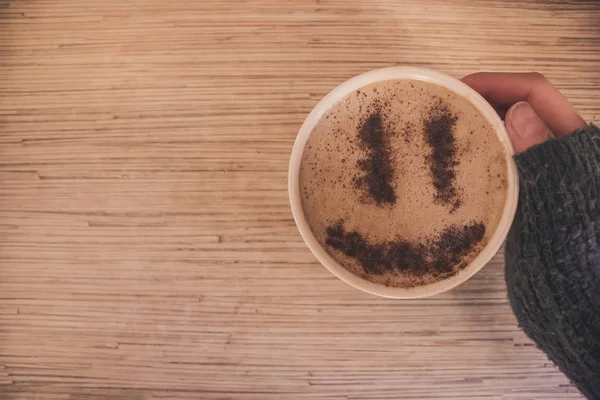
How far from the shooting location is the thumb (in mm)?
683

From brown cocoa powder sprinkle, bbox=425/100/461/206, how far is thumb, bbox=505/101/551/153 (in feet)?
0.30

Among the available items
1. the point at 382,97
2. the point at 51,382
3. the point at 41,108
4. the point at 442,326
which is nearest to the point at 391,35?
the point at 382,97

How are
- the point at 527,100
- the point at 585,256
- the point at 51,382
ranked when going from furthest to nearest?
the point at 51,382, the point at 527,100, the point at 585,256

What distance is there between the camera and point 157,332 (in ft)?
2.74

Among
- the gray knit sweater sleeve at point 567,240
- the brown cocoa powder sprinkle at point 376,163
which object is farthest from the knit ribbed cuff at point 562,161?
the brown cocoa powder sprinkle at point 376,163

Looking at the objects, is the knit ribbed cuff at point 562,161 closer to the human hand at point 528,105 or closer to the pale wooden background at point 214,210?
the human hand at point 528,105

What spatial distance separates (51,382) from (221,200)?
411mm

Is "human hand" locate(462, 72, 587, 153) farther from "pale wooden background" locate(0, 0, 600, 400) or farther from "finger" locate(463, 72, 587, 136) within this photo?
"pale wooden background" locate(0, 0, 600, 400)

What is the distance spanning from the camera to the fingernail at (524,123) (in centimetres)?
69

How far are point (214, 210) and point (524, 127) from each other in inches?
19.0

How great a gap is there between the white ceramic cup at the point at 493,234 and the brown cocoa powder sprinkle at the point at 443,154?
0.04 m

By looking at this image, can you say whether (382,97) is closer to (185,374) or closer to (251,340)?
(251,340)

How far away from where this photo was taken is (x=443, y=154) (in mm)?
663

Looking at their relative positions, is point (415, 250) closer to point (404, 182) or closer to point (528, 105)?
point (404, 182)
